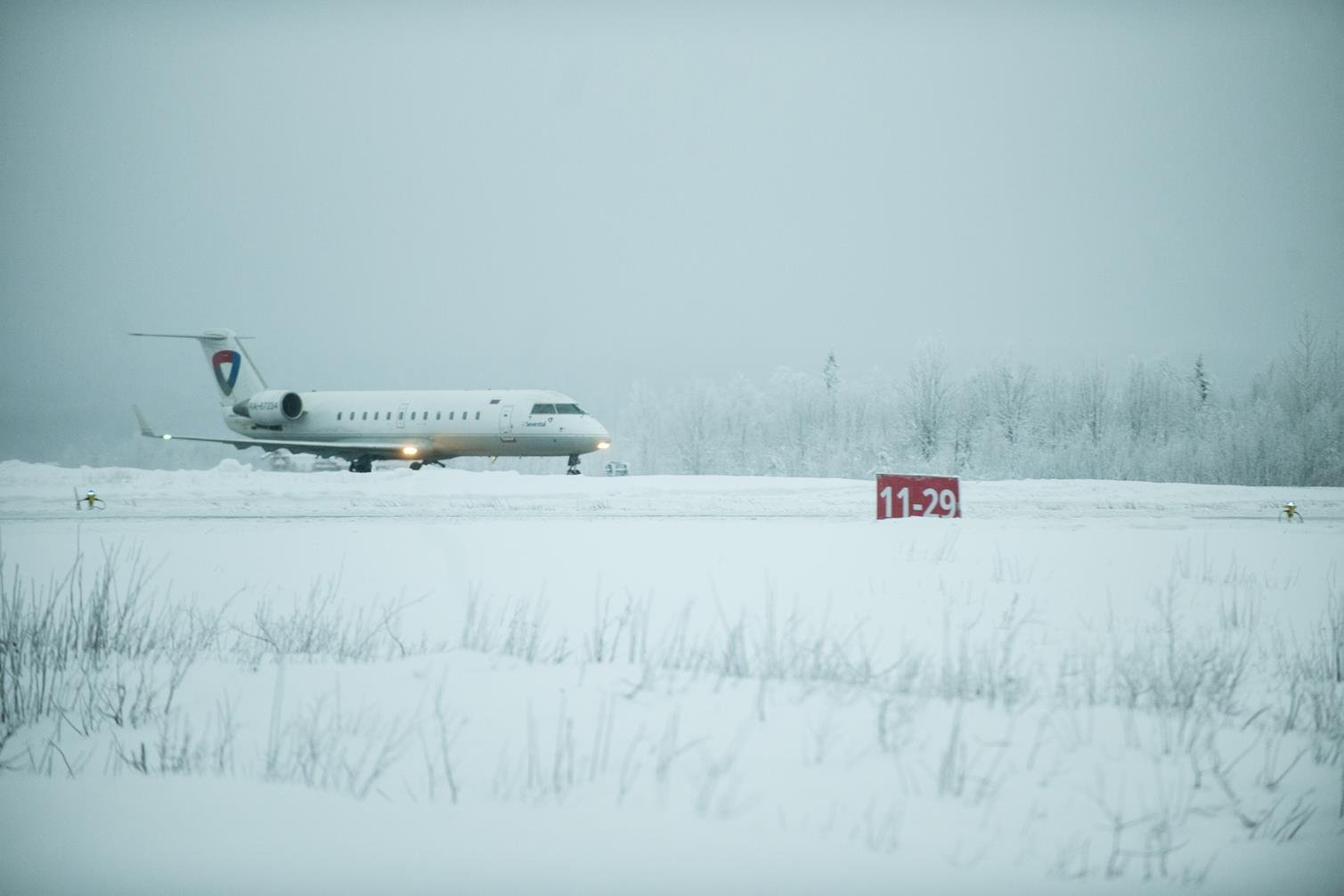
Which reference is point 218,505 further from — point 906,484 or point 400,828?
point 400,828

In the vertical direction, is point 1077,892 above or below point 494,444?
below

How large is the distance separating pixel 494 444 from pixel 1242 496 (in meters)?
24.4

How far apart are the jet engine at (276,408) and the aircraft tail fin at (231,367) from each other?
4.16m

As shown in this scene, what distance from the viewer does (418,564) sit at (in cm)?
1120

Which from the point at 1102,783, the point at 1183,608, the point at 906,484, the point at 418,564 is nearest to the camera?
the point at 1102,783

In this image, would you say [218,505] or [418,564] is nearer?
[418,564]

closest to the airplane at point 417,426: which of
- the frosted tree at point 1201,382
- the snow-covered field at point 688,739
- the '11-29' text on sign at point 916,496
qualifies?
the '11-29' text on sign at point 916,496

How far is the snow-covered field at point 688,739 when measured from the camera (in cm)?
343

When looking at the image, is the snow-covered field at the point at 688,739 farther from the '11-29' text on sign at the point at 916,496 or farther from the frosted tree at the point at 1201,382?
the frosted tree at the point at 1201,382

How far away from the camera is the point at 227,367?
3906 cm

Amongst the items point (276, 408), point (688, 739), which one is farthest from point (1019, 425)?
point (688, 739)

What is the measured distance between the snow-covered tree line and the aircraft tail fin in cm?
2878

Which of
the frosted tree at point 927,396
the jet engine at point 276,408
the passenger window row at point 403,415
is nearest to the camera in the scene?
the passenger window row at point 403,415

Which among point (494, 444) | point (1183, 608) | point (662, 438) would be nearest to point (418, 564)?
point (1183, 608)
